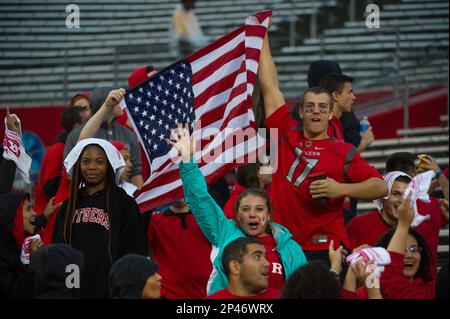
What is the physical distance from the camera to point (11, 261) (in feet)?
28.2

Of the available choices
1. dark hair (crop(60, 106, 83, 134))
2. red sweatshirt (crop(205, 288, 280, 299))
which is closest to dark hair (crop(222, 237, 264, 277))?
red sweatshirt (crop(205, 288, 280, 299))

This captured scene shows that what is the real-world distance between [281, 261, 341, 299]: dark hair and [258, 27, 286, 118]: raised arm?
2.40 metres

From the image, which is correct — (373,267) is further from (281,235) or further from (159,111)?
(159,111)

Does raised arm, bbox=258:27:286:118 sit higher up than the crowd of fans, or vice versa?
raised arm, bbox=258:27:286:118

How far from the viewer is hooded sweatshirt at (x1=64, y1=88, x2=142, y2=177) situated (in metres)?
11.0

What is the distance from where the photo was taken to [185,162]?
29.8ft

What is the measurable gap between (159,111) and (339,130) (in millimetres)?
1384

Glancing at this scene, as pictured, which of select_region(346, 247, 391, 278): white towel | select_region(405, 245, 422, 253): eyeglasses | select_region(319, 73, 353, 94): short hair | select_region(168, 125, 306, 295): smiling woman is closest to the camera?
select_region(346, 247, 391, 278): white towel

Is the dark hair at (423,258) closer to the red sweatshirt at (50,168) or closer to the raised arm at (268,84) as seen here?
the raised arm at (268,84)

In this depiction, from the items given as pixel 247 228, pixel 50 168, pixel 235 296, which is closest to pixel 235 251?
pixel 235 296

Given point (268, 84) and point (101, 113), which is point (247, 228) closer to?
point (268, 84)

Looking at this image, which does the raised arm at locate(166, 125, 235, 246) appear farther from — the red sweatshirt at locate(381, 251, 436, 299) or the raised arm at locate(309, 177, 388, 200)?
the red sweatshirt at locate(381, 251, 436, 299)

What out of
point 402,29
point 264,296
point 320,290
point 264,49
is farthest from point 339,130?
point 402,29
